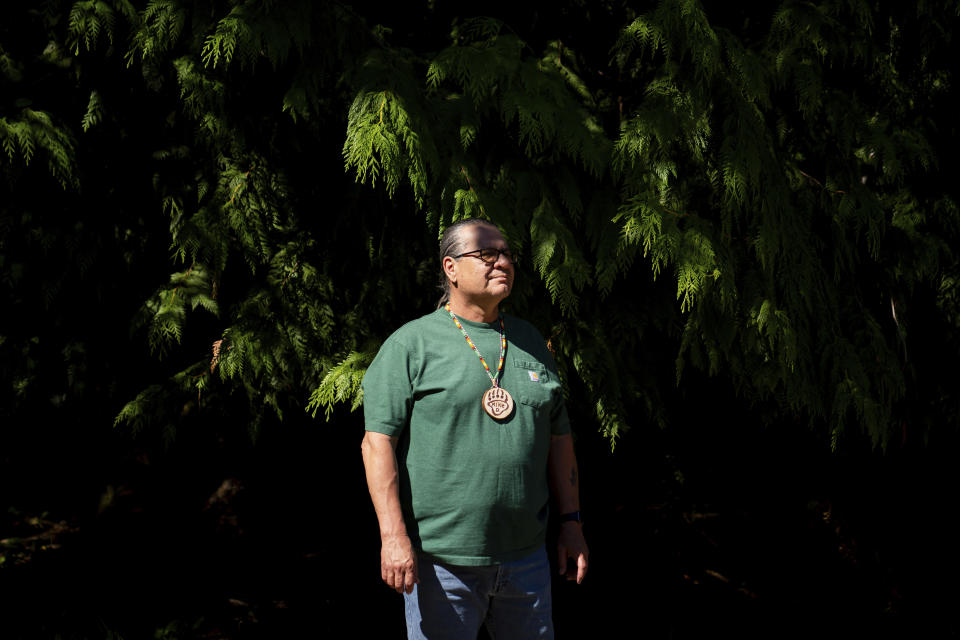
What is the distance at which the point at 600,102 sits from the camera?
329 centimetres

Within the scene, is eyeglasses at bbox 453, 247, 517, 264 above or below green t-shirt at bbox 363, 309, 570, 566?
above

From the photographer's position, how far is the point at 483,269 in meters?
2.21

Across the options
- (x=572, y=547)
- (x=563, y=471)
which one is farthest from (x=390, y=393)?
(x=572, y=547)

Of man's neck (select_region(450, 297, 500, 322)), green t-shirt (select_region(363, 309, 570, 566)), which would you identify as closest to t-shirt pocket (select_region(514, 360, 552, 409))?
green t-shirt (select_region(363, 309, 570, 566))

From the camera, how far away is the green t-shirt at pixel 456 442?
2.15 m

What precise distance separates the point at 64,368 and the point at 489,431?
8.21 feet

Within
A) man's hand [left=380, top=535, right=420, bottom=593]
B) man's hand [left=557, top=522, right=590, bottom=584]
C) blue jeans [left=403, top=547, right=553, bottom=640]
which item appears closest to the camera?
man's hand [left=380, top=535, right=420, bottom=593]

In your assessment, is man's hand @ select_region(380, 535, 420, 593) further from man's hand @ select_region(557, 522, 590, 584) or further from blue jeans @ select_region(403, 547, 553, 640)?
man's hand @ select_region(557, 522, 590, 584)

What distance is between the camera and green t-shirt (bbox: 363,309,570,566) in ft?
7.06

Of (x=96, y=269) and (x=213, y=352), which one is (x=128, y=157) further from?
(x=213, y=352)

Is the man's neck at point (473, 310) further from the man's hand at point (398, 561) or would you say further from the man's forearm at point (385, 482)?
the man's hand at point (398, 561)

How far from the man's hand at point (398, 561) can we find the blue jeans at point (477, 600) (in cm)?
12

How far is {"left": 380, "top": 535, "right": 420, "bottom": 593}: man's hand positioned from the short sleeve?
→ 307mm

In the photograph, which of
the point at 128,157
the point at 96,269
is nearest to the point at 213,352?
the point at 96,269
